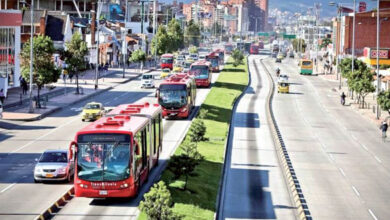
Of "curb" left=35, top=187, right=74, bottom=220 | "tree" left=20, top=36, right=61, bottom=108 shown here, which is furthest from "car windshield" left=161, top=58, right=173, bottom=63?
"curb" left=35, top=187, right=74, bottom=220

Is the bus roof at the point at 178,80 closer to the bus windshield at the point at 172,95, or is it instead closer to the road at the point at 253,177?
the bus windshield at the point at 172,95

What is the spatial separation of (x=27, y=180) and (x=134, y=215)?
9284mm

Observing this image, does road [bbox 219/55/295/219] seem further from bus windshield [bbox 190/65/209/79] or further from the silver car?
bus windshield [bbox 190/65/209/79]

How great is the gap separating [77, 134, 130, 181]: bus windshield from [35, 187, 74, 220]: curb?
166cm

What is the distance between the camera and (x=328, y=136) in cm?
6469

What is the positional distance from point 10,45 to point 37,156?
47245 millimetres

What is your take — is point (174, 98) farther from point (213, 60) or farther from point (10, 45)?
point (213, 60)

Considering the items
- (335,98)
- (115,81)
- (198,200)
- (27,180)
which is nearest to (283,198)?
(198,200)

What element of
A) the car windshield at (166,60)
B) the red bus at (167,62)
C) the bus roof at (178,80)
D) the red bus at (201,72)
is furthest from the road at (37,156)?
the car windshield at (166,60)

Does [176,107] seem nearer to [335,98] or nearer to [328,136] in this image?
[328,136]

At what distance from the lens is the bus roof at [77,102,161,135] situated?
33.2 meters

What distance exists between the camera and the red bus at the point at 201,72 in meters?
95.1

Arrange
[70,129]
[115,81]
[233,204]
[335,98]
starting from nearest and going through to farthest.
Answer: [233,204]
[70,129]
[335,98]
[115,81]

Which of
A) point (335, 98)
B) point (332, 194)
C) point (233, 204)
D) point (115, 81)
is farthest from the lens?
point (115, 81)
